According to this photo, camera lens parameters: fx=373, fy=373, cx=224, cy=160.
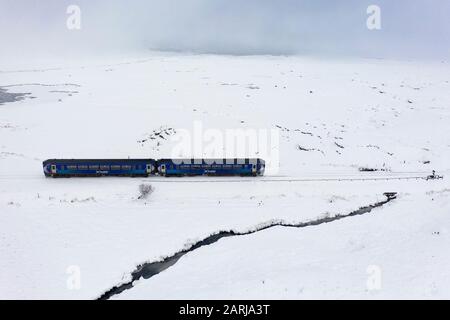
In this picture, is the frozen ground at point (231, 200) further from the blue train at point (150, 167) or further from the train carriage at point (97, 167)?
the blue train at point (150, 167)

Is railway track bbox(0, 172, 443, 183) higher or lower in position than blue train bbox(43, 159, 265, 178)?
lower

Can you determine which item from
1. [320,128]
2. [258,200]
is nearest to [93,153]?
[258,200]

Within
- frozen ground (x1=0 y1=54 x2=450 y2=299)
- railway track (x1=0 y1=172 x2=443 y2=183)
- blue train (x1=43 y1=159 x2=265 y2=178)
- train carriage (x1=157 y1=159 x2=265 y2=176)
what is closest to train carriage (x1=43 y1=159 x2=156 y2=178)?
blue train (x1=43 y1=159 x2=265 y2=178)

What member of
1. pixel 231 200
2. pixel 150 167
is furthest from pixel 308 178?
pixel 150 167

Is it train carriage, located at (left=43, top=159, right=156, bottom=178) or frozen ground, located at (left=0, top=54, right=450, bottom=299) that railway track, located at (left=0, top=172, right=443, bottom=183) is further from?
train carriage, located at (left=43, top=159, right=156, bottom=178)

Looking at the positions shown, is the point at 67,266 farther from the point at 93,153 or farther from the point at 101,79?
the point at 101,79

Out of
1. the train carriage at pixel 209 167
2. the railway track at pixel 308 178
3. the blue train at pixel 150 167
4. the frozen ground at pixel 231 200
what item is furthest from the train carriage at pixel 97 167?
the train carriage at pixel 209 167
